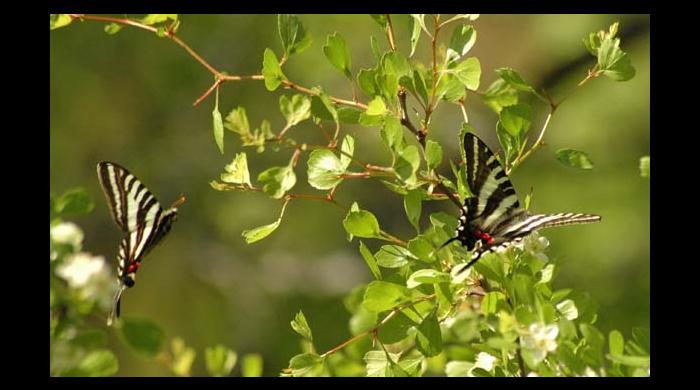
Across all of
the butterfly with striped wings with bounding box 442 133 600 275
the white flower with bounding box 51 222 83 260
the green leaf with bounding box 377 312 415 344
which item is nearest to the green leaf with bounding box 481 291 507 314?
the butterfly with striped wings with bounding box 442 133 600 275

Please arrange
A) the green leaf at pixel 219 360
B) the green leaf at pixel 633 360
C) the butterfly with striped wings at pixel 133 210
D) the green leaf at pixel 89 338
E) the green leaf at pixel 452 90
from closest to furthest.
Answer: the green leaf at pixel 633 360
the green leaf at pixel 452 90
the green leaf at pixel 89 338
the green leaf at pixel 219 360
the butterfly with striped wings at pixel 133 210

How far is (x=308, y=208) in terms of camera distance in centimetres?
482

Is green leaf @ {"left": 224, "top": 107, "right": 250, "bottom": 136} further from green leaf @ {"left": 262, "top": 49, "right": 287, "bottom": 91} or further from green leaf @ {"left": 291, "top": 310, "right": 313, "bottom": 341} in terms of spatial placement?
green leaf @ {"left": 291, "top": 310, "right": 313, "bottom": 341}

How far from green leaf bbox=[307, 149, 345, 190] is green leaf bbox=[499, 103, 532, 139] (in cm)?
26

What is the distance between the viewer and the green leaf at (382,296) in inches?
45.0

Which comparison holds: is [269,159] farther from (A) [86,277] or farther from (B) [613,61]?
(B) [613,61]

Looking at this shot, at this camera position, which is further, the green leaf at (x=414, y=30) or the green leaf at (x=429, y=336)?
the green leaf at (x=414, y=30)

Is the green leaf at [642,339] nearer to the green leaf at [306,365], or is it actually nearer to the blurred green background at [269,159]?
the green leaf at [306,365]

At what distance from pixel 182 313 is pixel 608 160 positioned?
2625mm

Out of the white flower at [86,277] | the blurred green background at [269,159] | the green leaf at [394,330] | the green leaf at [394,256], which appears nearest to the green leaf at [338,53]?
the green leaf at [394,256]

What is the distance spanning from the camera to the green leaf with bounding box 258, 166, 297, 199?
1106 millimetres

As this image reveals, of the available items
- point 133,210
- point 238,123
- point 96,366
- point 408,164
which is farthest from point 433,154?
point 133,210

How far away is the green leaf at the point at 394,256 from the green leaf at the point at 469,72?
255 mm
